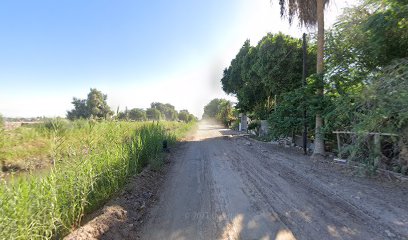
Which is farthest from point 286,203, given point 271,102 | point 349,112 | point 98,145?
point 271,102

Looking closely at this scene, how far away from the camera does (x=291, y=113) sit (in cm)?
1342

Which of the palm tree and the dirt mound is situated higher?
the palm tree

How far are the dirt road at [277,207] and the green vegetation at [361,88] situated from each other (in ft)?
4.36

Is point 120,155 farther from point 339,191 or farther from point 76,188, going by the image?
point 339,191

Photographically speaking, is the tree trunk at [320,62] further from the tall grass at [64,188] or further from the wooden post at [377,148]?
the tall grass at [64,188]

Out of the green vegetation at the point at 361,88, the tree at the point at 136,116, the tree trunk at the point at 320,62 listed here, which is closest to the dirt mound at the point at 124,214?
the tree at the point at 136,116

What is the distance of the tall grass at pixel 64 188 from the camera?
3.00m

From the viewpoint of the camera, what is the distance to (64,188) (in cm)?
399

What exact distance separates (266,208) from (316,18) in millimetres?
10730

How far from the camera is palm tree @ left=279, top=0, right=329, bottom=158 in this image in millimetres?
11500

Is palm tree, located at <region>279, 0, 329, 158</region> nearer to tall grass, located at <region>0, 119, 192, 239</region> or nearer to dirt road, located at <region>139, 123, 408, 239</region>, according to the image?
dirt road, located at <region>139, 123, 408, 239</region>

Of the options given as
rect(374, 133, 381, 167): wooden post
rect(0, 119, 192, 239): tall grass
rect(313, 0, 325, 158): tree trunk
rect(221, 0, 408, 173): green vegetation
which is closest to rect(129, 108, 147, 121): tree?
rect(0, 119, 192, 239): tall grass

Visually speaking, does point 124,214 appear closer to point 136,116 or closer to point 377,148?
point 377,148

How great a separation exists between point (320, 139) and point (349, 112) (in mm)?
2714
